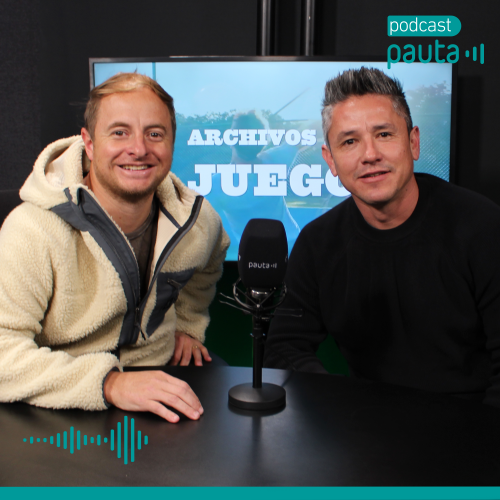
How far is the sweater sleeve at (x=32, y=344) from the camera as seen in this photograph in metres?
1.07

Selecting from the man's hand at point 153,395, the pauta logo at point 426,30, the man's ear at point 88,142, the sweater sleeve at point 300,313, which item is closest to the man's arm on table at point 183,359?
the man's hand at point 153,395

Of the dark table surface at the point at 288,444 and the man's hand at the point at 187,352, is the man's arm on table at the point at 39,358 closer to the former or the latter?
the dark table surface at the point at 288,444

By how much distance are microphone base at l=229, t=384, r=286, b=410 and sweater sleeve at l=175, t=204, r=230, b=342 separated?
2.42ft

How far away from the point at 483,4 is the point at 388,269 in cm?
208

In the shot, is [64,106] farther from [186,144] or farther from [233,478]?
[233,478]

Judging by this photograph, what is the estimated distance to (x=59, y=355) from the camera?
115cm

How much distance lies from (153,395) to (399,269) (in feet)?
2.84

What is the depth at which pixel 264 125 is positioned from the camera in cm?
273

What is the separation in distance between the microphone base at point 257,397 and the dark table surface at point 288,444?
0.06 ft

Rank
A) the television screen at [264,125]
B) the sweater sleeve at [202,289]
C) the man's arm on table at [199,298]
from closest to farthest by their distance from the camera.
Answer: the man's arm on table at [199,298]
the sweater sleeve at [202,289]
the television screen at [264,125]

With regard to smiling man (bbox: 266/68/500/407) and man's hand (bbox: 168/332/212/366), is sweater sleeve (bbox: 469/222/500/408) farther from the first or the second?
man's hand (bbox: 168/332/212/366)

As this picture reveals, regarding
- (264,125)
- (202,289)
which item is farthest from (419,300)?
(264,125)

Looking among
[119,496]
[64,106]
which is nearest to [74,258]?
[119,496]

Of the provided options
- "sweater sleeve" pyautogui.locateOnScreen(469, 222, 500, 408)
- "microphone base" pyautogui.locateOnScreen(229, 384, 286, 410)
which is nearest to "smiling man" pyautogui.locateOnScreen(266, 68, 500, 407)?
"sweater sleeve" pyautogui.locateOnScreen(469, 222, 500, 408)
